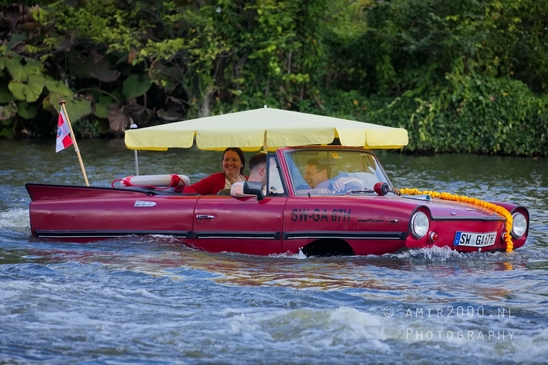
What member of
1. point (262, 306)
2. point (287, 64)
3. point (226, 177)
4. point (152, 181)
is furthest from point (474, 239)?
point (287, 64)

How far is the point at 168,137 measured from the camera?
11.2 metres

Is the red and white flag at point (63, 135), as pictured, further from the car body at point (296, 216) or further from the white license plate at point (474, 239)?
the white license plate at point (474, 239)

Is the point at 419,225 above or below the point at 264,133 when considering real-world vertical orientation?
below

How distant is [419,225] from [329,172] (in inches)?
55.7

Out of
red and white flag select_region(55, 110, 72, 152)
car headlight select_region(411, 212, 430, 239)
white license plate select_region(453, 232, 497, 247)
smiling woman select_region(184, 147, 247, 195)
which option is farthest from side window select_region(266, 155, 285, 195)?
red and white flag select_region(55, 110, 72, 152)

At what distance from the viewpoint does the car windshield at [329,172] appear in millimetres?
10602

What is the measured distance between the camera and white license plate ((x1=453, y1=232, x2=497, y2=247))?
982 centimetres

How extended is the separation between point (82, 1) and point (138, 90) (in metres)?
2.86

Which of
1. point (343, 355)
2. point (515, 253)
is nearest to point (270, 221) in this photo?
point (515, 253)

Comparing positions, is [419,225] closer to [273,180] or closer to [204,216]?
[273,180]

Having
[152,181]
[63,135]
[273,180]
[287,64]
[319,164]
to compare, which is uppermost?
[287,64]

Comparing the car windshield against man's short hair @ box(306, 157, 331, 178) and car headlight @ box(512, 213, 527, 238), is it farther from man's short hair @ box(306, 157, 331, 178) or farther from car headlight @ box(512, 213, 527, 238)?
car headlight @ box(512, 213, 527, 238)

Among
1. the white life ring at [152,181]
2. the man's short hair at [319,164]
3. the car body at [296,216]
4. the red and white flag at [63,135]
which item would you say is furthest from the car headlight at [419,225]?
the red and white flag at [63,135]

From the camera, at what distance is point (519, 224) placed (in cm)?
1046
